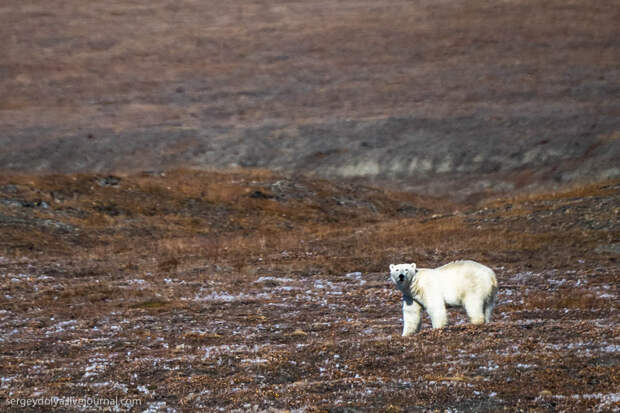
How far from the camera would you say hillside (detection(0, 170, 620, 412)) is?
46.6 ft

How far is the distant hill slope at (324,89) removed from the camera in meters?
75.2

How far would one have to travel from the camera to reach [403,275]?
18.0m

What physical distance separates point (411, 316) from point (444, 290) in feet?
3.18

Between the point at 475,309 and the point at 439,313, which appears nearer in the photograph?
the point at 475,309

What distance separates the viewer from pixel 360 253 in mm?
37219

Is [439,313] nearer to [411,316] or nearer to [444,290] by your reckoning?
[444,290]

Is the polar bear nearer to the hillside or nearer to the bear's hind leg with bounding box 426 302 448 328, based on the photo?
the bear's hind leg with bounding box 426 302 448 328

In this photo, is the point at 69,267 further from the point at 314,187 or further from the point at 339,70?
the point at 339,70

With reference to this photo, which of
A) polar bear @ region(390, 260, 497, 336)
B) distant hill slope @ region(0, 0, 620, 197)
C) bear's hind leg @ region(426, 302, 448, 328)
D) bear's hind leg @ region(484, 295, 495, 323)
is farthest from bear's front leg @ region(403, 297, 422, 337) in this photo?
distant hill slope @ region(0, 0, 620, 197)

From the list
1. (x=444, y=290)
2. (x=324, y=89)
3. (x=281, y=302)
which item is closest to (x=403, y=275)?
(x=444, y=290)

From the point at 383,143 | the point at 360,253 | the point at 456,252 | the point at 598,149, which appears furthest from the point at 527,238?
the point at 383,143

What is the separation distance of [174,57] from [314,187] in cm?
4980

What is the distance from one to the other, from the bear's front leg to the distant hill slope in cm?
4620

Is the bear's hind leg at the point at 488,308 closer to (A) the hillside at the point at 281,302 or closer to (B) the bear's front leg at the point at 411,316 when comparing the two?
(A) the hillside at the point at 281,302
